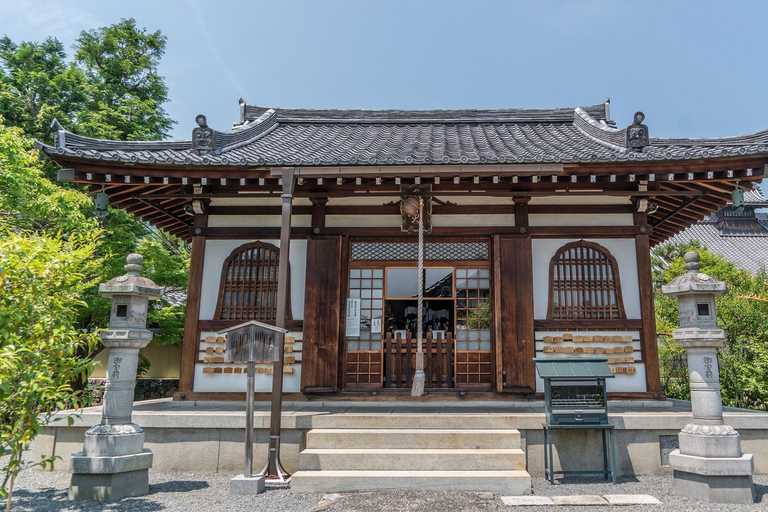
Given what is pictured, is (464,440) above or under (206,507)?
above

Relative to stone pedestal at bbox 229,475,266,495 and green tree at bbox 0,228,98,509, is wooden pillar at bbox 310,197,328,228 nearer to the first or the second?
green tree at bbox 0,228,98,509

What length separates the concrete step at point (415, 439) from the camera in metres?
5.78

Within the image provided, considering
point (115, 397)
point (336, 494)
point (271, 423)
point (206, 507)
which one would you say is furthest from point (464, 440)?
point (115, 397)

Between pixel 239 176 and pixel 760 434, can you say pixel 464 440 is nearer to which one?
pixel 760 434

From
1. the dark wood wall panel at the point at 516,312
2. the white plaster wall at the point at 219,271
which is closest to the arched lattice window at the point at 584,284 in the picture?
the dark wood wall panel at the point at 516,312

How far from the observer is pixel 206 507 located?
4812 mm

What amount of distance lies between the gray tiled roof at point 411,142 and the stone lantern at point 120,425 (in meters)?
2.09

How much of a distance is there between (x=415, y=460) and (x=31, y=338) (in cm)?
393

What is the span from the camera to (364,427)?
20.1 feet

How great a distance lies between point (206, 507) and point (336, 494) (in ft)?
4.27

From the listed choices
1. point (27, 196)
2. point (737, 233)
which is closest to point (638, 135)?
point (27, 196)

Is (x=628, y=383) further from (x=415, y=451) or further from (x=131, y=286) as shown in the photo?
(x=131, y=286)

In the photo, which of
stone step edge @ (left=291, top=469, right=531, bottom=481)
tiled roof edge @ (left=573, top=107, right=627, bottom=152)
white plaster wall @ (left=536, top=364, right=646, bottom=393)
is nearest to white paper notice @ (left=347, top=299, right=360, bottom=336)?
stone step edge @ (left=291, top=469, right=531, bottom=481)

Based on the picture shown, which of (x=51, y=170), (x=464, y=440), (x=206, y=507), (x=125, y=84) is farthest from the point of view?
(x=125, y=84)
